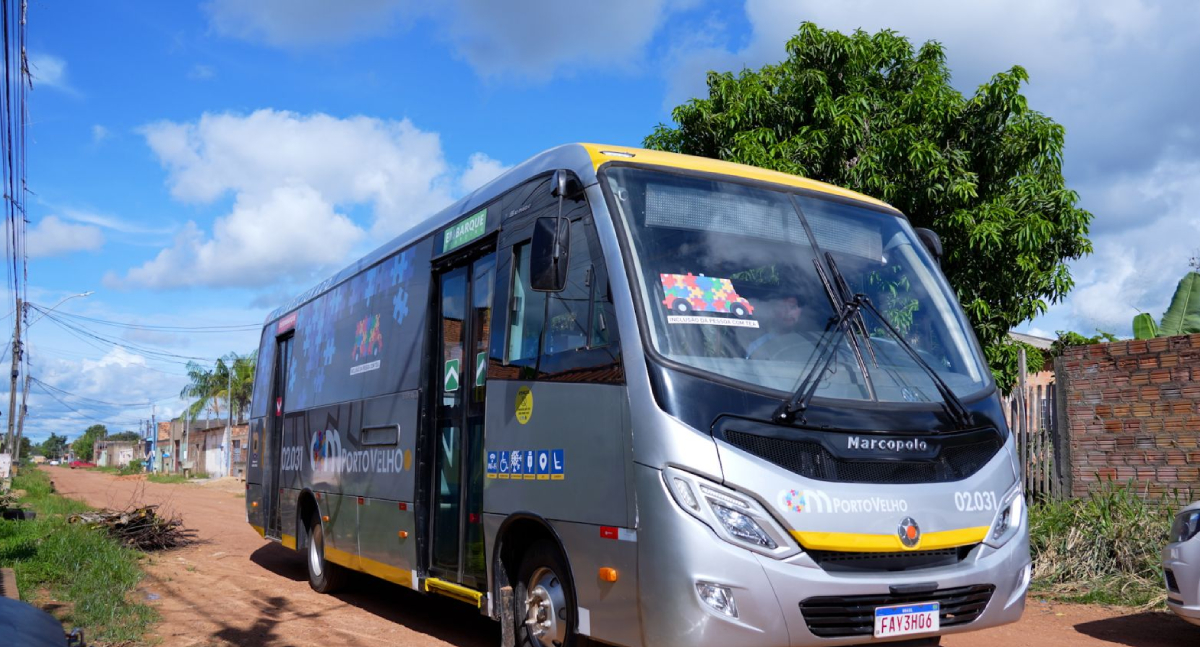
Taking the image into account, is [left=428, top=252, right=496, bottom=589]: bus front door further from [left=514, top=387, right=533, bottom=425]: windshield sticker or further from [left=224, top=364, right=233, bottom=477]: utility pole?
[left=224, top=364, right=233, bottom=477]: utility pole

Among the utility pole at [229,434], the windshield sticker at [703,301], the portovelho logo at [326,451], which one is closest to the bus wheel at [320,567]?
the portovelho logo at [326,451]

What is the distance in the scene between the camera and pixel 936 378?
5.36 m

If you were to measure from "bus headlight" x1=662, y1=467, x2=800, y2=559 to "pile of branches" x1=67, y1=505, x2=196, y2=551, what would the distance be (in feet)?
39.3

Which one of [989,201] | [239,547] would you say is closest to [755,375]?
[989,201]

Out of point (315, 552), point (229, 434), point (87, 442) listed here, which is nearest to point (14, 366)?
point (229, 434)

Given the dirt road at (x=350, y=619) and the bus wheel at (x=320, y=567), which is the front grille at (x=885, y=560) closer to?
the dirt road at (x=350, y=619)

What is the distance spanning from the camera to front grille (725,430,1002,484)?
4.73 m

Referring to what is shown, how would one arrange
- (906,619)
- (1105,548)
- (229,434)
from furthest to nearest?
(229,434) < (1105,548) < (906,619)

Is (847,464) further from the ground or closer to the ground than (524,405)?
closer to the ground

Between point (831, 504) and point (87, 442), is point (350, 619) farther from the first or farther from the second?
point (87, 442)

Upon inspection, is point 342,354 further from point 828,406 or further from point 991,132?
point 991,132

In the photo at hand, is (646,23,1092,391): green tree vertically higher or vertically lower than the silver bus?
higher

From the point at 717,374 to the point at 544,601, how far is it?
1839mm

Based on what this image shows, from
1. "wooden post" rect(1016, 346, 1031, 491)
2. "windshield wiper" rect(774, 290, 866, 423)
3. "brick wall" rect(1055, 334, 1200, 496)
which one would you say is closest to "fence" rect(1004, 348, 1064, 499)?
"wooden post" rect(1016, 346, 1031, 491)
